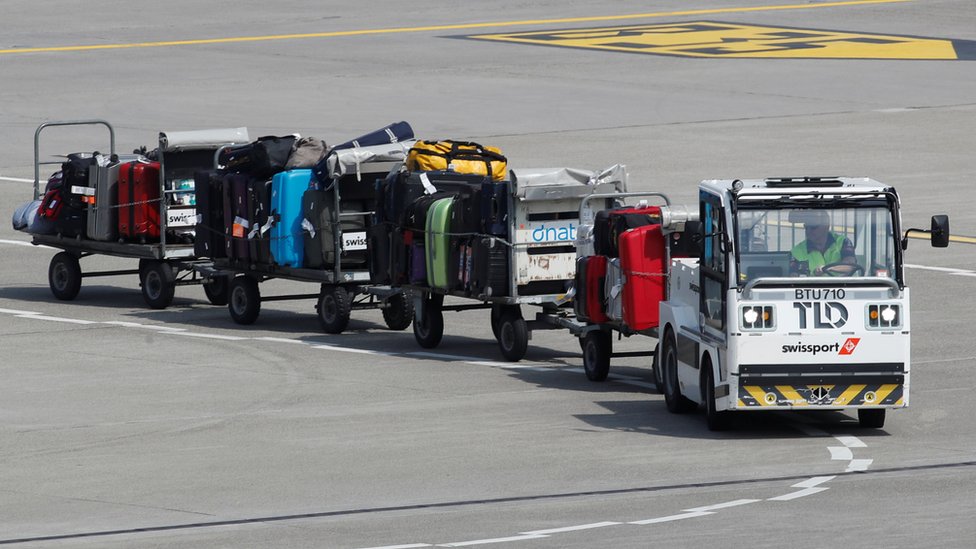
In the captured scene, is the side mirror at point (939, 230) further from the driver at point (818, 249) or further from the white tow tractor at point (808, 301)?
the driver at point (818, 249)

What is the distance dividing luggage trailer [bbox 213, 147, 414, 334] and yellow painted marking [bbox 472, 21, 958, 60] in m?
30.0

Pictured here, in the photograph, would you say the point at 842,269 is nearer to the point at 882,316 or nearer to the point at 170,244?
the point at 882,316

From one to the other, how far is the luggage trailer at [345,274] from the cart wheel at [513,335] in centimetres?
194

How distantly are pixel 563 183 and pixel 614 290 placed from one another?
2178mm

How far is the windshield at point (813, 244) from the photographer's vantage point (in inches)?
654

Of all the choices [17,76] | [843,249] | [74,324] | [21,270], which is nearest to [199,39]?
[17,76]

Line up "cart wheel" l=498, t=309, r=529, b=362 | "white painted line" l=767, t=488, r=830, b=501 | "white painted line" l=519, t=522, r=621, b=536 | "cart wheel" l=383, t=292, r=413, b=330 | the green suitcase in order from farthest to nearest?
"cart wheel" l=383, t=292, r=413, b=330 < the green suitcase < "cart wheel" l=498, t=309, r=529, b=362 < "white painted line" l=767, t=488, r=830, b=501 < "white painted line" l=519, t=522, r=621, b=536

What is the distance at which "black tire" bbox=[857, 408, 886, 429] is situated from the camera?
1681 centimetres

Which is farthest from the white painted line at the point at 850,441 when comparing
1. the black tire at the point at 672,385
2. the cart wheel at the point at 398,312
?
the cart wheel at the point at 398,312

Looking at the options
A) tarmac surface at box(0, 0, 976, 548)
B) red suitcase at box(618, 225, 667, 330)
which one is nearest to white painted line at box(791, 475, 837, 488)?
tarmac surface at box(0, 0, 976, 548)

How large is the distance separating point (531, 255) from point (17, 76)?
32.1 meters

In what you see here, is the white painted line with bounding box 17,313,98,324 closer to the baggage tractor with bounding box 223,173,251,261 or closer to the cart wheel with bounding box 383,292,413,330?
the baggage tractor with bounding box 223,173,251,261

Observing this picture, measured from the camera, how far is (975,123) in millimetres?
41562

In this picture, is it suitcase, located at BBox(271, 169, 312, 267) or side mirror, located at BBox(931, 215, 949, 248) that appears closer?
side mirror, located at BBox(931, 215, 949, 248)
